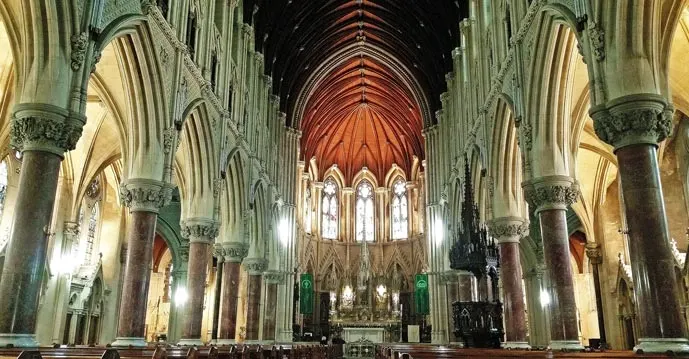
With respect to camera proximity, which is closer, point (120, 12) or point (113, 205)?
point (120, 12)

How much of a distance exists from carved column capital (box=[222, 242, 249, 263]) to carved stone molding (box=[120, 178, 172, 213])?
7732 millimetres

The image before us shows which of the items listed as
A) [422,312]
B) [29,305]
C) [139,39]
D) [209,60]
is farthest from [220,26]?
[422,312]

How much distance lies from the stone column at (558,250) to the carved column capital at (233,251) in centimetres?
1167

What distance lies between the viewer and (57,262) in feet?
74.6

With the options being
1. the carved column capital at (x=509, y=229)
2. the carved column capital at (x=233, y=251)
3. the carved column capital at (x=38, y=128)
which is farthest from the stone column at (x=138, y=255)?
the carved column capital at (x=509, y=229)

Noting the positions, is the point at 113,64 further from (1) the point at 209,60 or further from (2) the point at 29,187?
(2) the point at 29,187

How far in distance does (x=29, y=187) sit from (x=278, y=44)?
23.1m

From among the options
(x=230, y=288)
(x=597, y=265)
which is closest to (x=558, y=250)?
(x=230, y=288)

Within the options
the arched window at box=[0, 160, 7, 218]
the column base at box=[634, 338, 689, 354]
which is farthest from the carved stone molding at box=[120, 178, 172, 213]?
the column base at box=[634, 338, 689, 354]

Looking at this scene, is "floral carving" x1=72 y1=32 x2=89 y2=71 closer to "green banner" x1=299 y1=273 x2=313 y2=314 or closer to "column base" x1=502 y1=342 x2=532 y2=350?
"column base" x1=502 y1=342 x2=532 y2=350

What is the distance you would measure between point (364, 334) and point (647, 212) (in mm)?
26112

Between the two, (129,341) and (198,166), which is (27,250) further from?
(198,166)

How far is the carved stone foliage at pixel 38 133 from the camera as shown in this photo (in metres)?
10.2

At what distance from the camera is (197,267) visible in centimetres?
1823
